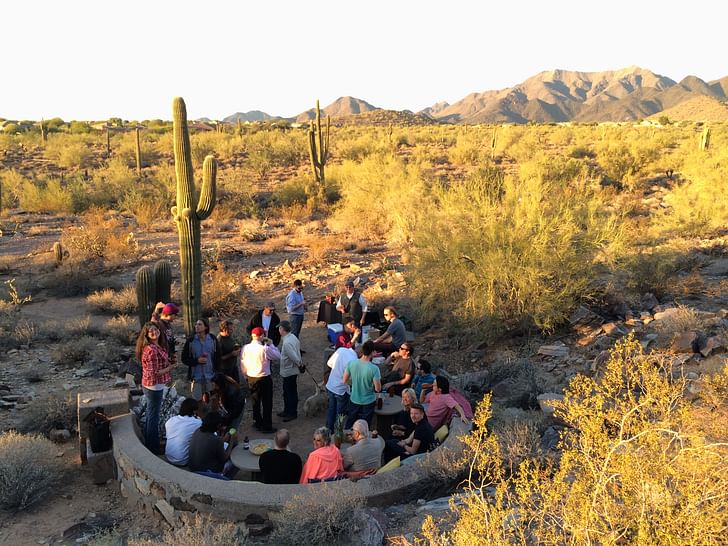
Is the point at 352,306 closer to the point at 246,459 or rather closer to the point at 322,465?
the point at 246,459

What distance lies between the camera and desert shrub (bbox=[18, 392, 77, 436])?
705cm

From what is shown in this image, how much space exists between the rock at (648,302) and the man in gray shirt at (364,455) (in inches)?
247

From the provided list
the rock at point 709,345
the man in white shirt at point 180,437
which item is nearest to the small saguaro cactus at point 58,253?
the man in white shirt at point 180,437

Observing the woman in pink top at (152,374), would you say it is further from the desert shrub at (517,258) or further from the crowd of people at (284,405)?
the desert shrub at (517,258)

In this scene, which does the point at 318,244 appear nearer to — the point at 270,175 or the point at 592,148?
the point at 270,175

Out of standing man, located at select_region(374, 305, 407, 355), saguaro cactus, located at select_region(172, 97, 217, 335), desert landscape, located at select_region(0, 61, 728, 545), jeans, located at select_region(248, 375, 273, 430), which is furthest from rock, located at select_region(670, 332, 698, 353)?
saguaro cactus, located at select_region(172, 97, 217, 335)

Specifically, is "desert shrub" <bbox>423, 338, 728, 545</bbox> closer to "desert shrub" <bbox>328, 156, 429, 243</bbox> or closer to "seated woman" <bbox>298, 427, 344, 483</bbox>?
"seated woman" <bbox>298, 427, 344, 483</bbox>

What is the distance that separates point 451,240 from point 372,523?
6.39 m

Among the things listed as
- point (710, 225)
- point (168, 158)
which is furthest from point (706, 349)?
point (168, 158)

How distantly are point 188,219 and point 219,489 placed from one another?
5891mm

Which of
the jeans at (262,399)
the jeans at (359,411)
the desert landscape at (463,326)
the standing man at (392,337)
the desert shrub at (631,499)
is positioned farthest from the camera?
the standing man at (392,337)

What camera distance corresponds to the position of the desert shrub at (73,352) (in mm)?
9305

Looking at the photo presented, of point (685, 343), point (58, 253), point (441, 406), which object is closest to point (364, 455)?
point (441, 406)

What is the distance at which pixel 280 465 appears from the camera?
5301mm
